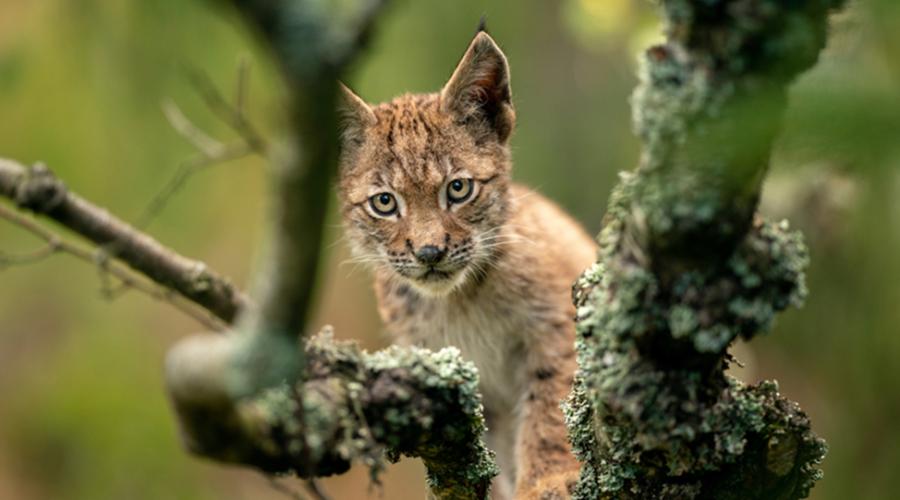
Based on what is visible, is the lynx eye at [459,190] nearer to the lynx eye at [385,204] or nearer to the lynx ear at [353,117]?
the lynx eye at [385,204]

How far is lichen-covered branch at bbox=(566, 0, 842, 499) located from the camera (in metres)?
2.00

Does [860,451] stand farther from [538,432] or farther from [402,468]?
[402,468]

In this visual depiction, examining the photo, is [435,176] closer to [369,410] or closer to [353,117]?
[353,117]

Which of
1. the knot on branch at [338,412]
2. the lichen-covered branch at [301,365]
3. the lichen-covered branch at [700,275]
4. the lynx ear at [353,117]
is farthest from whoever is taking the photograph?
the lynx ear at [353,117]

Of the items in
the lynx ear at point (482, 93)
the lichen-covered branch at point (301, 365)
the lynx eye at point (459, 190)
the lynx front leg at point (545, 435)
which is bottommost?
the lichen-covered branch at point (301, 365)

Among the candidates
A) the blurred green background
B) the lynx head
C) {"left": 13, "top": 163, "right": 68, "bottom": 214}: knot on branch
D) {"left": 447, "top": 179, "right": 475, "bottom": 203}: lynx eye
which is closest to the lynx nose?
the lynx head

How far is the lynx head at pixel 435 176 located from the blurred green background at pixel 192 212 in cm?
48

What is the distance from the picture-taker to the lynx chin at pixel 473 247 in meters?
4.66

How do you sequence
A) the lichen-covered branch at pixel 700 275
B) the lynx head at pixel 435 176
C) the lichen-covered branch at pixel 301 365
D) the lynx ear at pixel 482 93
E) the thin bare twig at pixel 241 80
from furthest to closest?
the lynx ear at pixel 482 93 → the lynx head at pixel 435 176 → the thin bare twig at pixel 241 80 → the lichen-covered branch at pixel 700 275 → the lichen-covered branch at pixel 301 365

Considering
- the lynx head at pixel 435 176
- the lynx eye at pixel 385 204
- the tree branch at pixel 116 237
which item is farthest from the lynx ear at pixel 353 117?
the tree branch at pixel 116 237

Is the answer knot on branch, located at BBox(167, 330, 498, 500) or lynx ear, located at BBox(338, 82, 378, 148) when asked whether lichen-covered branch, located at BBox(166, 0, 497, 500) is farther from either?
lynx ear, located at BBox(338, 82, 378, 148)

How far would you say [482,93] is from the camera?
16.3 feet

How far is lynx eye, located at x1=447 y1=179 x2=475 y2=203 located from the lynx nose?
374 mm

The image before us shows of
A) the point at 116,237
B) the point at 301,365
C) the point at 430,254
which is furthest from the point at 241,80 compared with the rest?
the point at 430,254
